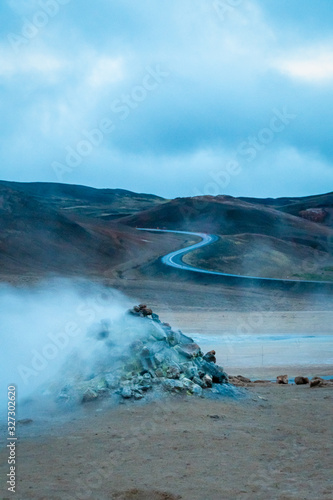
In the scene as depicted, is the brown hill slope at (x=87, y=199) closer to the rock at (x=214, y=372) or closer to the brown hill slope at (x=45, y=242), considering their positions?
the brown hill slope at (x=45, y=242)

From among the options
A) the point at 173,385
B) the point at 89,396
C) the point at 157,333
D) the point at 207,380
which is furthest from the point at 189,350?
the point at 89,396

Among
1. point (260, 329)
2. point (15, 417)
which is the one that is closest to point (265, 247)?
point (260, 329)

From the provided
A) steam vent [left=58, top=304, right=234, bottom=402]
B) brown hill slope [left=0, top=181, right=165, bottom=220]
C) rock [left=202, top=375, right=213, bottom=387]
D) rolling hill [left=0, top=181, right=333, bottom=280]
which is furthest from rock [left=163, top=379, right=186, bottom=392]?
brown hill slope [left=0, top=181, right=165, bottom=220]

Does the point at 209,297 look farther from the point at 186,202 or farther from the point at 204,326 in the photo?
the point at 186,202

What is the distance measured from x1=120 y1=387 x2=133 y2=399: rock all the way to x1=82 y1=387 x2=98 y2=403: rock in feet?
1.50

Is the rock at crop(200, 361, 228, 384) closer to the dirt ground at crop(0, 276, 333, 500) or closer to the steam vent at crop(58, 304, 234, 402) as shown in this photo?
the steam vent at crop(58, 304, 234, 402)

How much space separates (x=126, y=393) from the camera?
988cm

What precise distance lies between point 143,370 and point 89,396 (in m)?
1.14

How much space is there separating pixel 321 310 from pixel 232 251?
1997cm

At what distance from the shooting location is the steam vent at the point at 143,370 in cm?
1007

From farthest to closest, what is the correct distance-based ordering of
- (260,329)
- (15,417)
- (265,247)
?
(265,247)
(260,329)
(15,417)

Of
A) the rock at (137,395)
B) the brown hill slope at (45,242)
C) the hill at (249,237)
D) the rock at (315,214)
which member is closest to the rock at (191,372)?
the rock at (137,395)

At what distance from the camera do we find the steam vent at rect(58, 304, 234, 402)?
33.0ft

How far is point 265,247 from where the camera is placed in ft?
181
